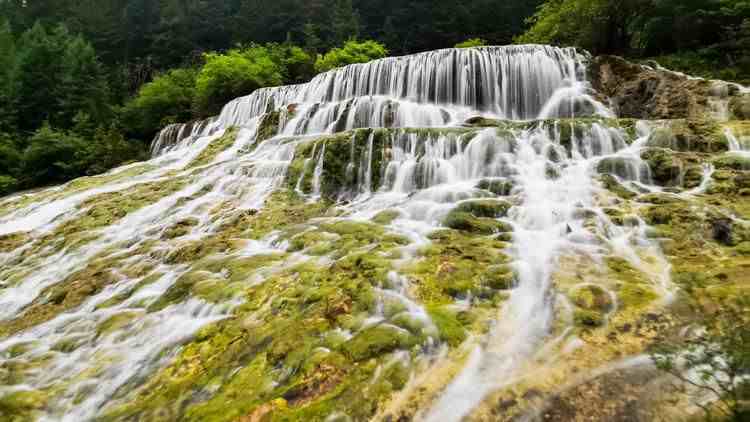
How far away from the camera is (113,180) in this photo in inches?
458

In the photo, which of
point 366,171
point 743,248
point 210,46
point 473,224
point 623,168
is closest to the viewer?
point 743,248

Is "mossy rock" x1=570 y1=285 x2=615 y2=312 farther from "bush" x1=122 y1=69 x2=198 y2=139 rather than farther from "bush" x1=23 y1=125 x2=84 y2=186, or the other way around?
"bush" x1=122 y1=69 x2=198 y2=139

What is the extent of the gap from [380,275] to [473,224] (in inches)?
72.0

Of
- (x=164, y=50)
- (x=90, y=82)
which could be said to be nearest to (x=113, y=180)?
(x=90, y=82)

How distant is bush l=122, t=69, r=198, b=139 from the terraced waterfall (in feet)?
43.1

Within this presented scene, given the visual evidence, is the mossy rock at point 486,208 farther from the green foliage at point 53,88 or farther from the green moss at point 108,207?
the green foliage at point 53,88

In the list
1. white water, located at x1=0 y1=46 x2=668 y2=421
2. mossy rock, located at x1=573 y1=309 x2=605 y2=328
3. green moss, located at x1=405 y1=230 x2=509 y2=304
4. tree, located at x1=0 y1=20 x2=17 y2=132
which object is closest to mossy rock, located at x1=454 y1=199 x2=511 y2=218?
white water, located at x1=0 y1=46 x2=668 y2=421

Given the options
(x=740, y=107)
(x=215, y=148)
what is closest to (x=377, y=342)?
(x=740, y=107)

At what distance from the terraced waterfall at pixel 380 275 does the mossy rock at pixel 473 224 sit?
0.09 ft

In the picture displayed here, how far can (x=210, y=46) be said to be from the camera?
3584 centimetres

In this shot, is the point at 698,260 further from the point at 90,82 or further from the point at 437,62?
the point at 90,82

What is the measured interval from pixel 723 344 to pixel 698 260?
2253 millimetres

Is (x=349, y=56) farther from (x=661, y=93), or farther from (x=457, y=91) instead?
(x=661, y=93)

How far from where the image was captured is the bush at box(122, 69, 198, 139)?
68.6 feet
